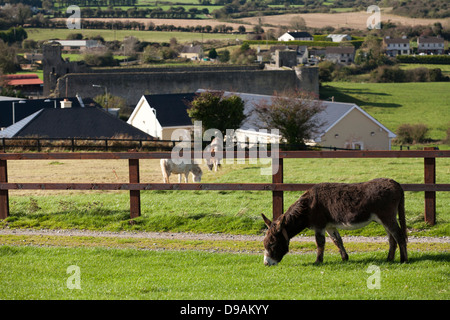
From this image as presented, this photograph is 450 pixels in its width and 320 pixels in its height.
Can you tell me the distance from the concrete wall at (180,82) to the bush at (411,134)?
3754 cm

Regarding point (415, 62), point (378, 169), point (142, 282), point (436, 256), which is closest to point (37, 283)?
point (142, 282)

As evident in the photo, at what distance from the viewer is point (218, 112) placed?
4638 centimetres

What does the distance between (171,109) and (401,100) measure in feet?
127

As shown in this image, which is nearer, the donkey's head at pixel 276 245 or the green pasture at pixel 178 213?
the donkey's head at pixel 276 245

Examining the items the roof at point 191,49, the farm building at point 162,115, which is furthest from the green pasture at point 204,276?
the roof at point 191,49

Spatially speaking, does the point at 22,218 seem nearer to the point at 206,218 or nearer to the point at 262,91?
the point at 206,218

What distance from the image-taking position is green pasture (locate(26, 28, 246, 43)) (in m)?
161

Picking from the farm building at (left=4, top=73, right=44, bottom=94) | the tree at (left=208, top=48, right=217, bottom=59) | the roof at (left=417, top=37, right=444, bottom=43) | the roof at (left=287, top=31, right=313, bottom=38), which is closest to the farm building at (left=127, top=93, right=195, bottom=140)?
the farm building at (left=4, top=73, right=44, bottom=94)

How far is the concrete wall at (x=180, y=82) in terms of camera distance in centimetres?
8656

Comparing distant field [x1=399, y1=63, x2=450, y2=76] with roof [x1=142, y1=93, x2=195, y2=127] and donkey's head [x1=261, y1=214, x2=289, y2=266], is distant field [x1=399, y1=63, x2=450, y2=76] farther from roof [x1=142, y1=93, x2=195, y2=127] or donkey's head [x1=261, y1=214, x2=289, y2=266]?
donkey's head [x1=261, y1=214, x2=289, y2=266]

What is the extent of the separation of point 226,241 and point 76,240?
7.24ft

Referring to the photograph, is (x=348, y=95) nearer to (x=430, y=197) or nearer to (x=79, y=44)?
(x=79, y=44)

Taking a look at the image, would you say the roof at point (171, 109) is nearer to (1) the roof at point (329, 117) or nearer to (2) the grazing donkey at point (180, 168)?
(1) the roof at point (329, 117)

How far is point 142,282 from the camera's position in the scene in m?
7.79
